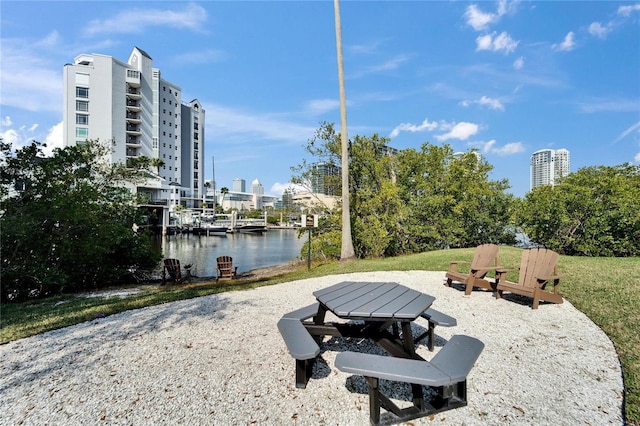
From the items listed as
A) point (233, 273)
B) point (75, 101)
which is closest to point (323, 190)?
point (233, 273)

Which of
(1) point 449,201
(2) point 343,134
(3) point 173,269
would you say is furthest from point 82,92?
(1) point 449,201

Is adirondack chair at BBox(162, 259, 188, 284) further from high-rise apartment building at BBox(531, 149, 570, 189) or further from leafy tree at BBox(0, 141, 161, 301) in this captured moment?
high-rise apartment building at BBox(531, 149, 570, 189)

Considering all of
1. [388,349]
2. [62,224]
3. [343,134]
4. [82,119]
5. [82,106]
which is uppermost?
[82,106]

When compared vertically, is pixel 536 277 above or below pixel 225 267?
above

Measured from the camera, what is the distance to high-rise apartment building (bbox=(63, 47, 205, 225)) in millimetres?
42469

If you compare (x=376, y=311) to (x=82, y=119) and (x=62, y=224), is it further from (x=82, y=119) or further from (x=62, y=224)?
(x=82, y=119)

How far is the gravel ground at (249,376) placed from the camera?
7.57 feet

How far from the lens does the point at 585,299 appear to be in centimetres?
524

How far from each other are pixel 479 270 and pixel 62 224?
1068cm

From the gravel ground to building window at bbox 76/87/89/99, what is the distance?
170ft

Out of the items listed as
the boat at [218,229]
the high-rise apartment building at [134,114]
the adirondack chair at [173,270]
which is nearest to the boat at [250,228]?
the boat at [218,229]

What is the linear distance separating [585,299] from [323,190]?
10.2 metres

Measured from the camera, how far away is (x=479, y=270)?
577 cm

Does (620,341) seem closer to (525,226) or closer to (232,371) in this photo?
(232,371)
